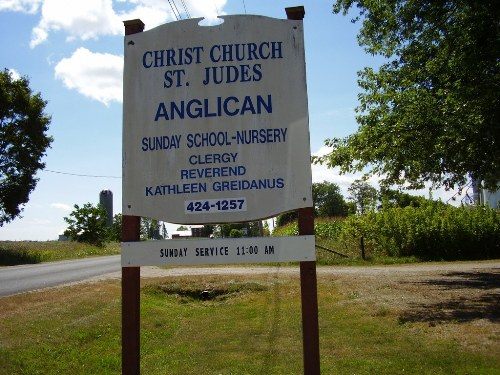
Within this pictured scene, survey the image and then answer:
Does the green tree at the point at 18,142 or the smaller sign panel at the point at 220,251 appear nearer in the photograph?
the smaller sign panel at the point at 220,251

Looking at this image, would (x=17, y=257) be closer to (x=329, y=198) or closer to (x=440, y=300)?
(x=440, y=300)

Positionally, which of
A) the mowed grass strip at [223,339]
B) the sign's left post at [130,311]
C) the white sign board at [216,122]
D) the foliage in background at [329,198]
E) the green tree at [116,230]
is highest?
the foliage in background at [329,198]

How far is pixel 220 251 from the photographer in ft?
13.5

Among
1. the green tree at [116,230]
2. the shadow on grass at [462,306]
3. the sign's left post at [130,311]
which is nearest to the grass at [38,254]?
the shadow on grass at [462,306]

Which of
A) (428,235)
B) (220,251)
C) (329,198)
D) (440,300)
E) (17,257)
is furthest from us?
(329,198)

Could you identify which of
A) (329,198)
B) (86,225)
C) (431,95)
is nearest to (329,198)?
(329,198)

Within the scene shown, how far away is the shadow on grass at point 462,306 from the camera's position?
8.55 m

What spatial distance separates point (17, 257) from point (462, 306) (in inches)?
1306

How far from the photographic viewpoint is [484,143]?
1188 cm

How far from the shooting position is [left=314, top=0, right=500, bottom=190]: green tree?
10.5 meters

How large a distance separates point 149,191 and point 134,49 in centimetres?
131

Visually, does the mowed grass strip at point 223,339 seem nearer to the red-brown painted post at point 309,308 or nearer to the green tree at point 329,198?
the red-brown painted post at point 309,308

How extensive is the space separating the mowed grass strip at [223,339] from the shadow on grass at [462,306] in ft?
1.73

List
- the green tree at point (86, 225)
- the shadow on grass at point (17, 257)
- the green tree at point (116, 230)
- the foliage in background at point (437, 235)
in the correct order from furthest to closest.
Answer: the green tree at point (116, 230) < the green tree at point (86, 225) < the shadow on grass at point (17, 257) < the foliage in background at point (437, 235)
